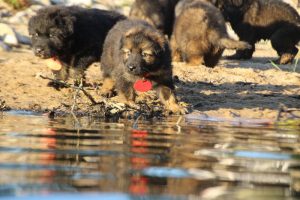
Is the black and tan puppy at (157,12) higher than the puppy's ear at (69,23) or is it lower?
higher

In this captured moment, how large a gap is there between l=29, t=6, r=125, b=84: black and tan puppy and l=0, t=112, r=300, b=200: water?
3.07m

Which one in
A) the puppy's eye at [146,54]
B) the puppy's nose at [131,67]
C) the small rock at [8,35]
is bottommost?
the puppy's nose at [131,67]

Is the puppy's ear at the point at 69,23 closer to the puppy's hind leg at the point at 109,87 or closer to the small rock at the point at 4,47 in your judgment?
the puppy's hind leg at the point at 109,87

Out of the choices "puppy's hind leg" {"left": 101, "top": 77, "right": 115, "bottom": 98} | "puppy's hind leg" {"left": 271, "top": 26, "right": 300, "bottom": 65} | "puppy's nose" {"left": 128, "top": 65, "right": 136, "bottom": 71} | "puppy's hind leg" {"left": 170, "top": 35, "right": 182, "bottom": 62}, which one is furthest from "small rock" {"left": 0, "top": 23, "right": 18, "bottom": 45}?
"puppy's nose" {"left": 128, "top": 65, "right": 136, "bottom": 71}

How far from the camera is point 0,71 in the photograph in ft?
31.2

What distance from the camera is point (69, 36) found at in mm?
8719

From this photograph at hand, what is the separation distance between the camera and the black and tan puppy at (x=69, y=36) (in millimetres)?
8523

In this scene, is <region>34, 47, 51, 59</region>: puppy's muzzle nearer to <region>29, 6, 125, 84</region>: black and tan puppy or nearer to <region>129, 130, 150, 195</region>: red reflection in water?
<region>29, 6, 125, 84</region>: black and tan puppy

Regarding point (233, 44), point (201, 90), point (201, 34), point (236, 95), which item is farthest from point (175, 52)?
point (236, 95)

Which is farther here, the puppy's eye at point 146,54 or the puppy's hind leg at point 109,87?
the puppy's hind leg at point 109,87

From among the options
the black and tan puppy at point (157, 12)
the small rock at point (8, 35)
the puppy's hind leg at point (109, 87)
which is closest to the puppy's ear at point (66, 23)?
the puppy's hind leg at point (109, 87)

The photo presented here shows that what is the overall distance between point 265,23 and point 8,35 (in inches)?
189

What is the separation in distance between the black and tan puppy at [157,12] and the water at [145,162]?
767 cm

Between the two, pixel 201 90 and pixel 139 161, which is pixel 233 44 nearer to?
pixel 201 90
